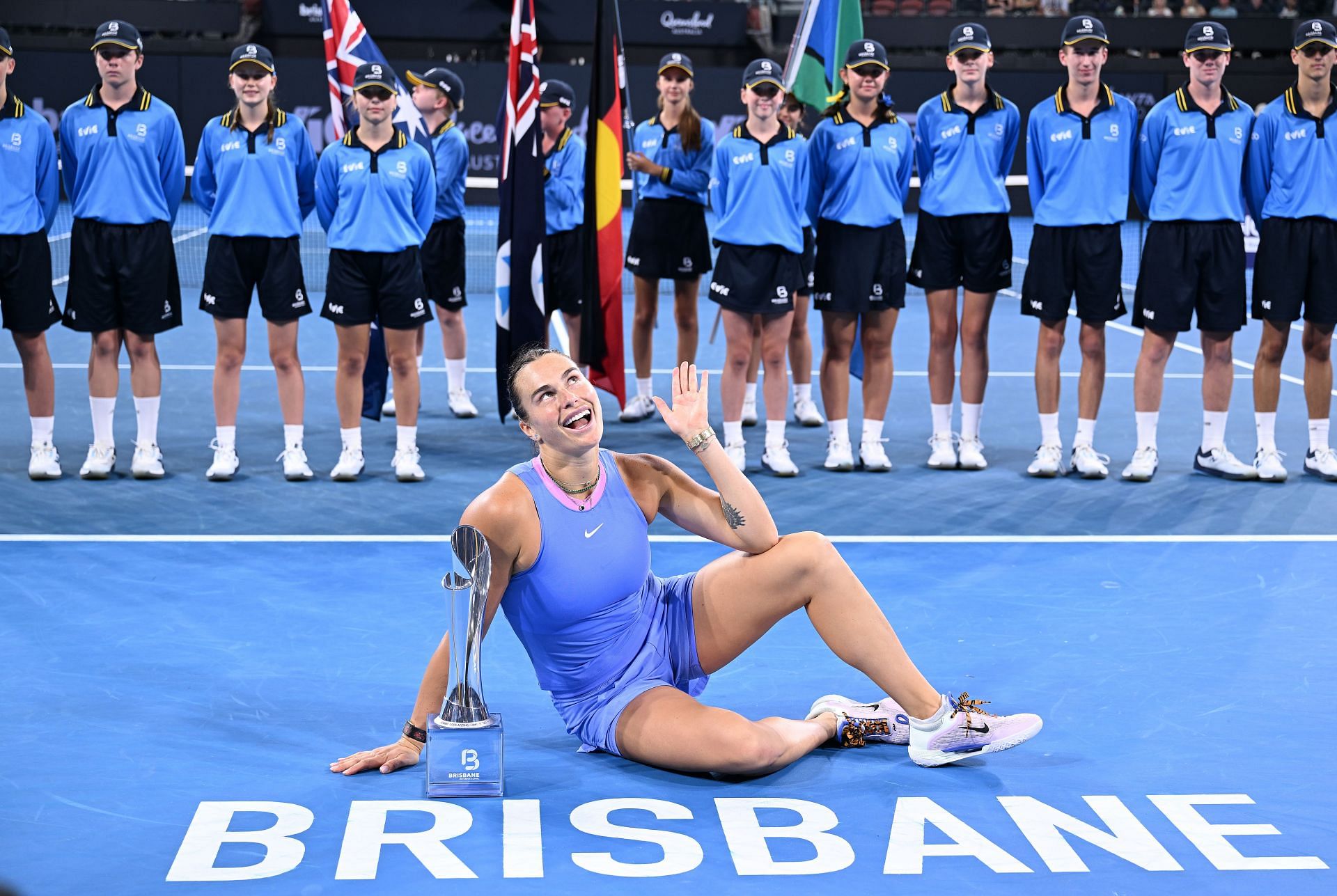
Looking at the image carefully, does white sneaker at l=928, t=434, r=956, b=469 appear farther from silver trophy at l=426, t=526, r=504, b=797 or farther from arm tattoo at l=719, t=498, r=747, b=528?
silver trophy at l=426, t=526, r=504, b=797

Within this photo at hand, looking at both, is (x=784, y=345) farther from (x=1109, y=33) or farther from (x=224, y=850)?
(x=1109, y=33)

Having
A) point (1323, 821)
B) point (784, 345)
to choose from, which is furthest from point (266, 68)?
point (1323, 821)

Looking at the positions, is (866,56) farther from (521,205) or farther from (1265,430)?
(1265,430)

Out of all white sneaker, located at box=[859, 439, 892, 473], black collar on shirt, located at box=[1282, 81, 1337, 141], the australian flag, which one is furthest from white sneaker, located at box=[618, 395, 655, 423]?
black collar on shirt, located at box=[1282, 81, 1337, 141]

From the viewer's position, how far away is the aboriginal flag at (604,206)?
8.41 metres

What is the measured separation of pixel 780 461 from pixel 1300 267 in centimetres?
310

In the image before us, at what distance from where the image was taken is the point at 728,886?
12.9ft

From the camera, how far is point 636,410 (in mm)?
10367

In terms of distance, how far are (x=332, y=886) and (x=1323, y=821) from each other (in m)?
2.72

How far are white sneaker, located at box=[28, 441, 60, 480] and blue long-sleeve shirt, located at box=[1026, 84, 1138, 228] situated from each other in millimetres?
5562

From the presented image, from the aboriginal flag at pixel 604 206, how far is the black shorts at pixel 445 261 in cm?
177

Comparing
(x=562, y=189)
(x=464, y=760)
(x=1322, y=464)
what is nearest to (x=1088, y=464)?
(x=1322, y=464)

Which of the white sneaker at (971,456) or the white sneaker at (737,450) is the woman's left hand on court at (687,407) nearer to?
the white sneaker at (737,450)

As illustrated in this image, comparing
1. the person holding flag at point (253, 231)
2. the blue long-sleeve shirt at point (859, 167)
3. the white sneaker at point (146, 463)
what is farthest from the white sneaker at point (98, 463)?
the blue long-sleeve shirt at point (859, 167)
